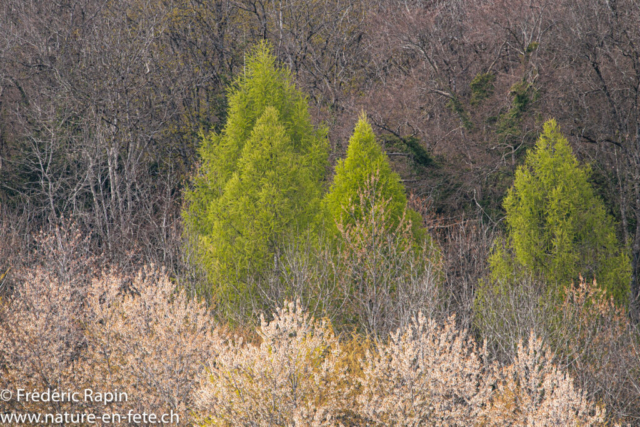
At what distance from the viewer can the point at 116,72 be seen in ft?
65.6

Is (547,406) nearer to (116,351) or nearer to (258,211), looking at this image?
(116,351)

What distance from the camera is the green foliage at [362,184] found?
40.4 feet

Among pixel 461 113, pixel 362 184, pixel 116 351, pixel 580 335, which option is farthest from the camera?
pixel 461 113

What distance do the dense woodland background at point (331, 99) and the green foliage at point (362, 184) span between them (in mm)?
3220

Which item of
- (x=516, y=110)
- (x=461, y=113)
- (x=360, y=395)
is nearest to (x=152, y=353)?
(x=360, y=395)

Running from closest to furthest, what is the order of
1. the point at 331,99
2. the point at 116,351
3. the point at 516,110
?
the point at 116,351, the point at 516,110, the point at 331,99

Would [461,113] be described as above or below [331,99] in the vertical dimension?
below

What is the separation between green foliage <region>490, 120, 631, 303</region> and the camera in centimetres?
1284

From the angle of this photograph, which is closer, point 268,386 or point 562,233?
point 268,386

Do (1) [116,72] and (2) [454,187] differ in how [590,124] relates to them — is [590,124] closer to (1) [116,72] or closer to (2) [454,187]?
(2) [454,187]

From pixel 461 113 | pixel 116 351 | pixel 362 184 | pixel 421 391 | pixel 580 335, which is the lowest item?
pixel 421 391

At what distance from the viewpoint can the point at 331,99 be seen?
23.9 m

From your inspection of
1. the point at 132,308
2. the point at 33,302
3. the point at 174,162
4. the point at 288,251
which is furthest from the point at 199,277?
the point at 174,162

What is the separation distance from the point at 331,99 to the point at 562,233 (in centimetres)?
1265
